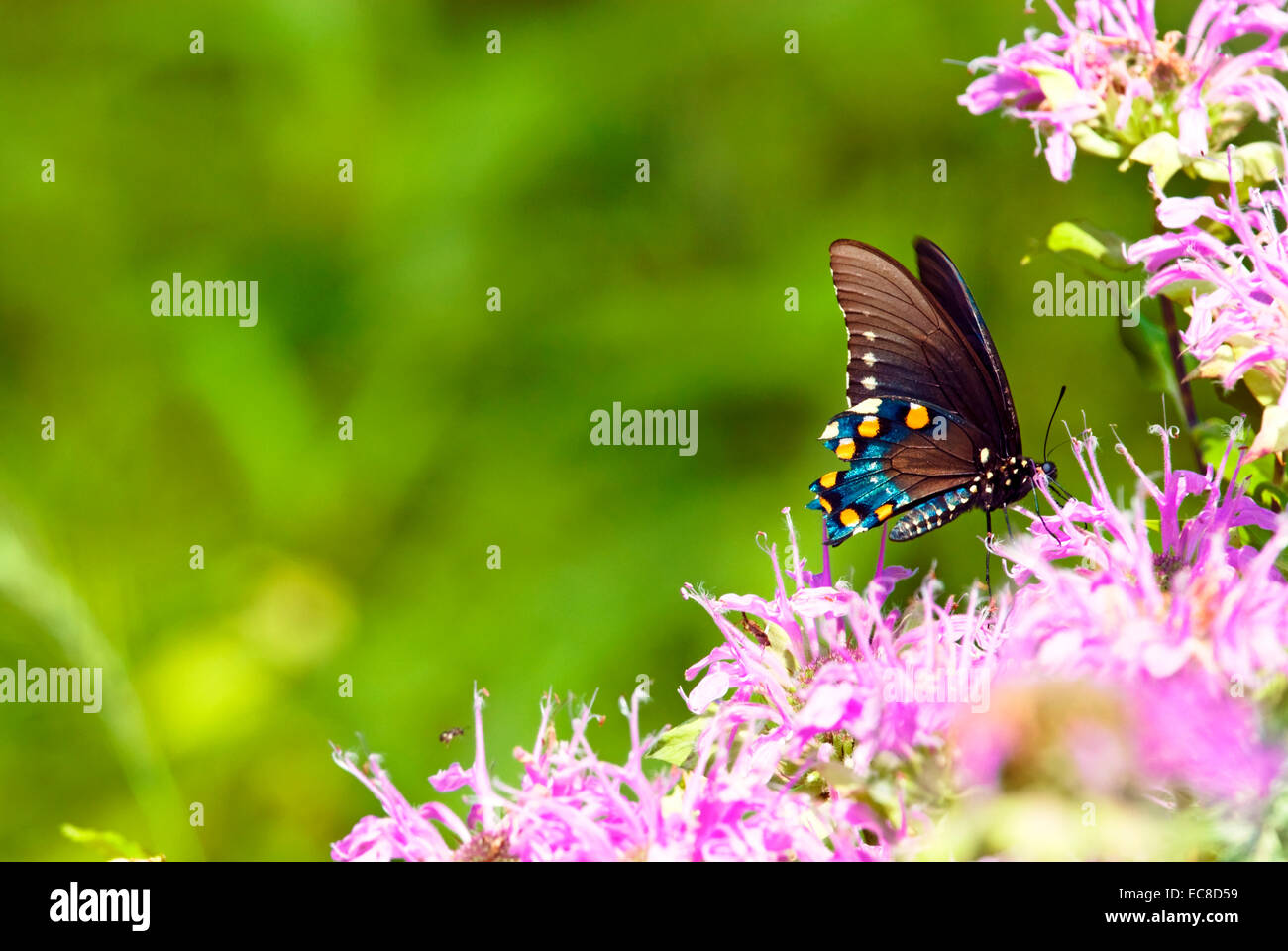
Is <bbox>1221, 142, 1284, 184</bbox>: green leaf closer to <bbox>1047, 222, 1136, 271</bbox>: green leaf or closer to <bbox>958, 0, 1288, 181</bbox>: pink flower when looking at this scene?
<bbox>958, 0, 1288, 181</bbox>: pink flower

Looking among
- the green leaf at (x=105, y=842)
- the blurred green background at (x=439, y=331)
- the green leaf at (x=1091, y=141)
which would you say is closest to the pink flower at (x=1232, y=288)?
the green leaf at (x=1091, y=141)

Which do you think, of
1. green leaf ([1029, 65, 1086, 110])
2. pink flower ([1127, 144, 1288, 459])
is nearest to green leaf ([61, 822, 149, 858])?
pink flower ([1127, 144, 1288, 459])

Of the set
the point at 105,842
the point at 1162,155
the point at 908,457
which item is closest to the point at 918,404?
the point at 908,457

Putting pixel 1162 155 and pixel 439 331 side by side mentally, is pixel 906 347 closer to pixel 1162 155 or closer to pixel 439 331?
pixel 1162 155

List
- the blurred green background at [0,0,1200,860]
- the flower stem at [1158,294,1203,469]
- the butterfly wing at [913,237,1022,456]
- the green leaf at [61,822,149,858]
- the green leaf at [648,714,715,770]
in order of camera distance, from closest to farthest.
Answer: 1. the green leaf at [61,822,149,858]
2. the green leaf at [648,714,715,770]
3. the flower stem at [1158,294,1203,469]
4. the butterfly wing at [913,237,1022,456]
5. the blurred green background at [0,0,1200,860]

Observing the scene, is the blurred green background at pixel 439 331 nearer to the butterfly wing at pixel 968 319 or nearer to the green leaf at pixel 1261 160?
the butterfly wing at pixel 968 319
